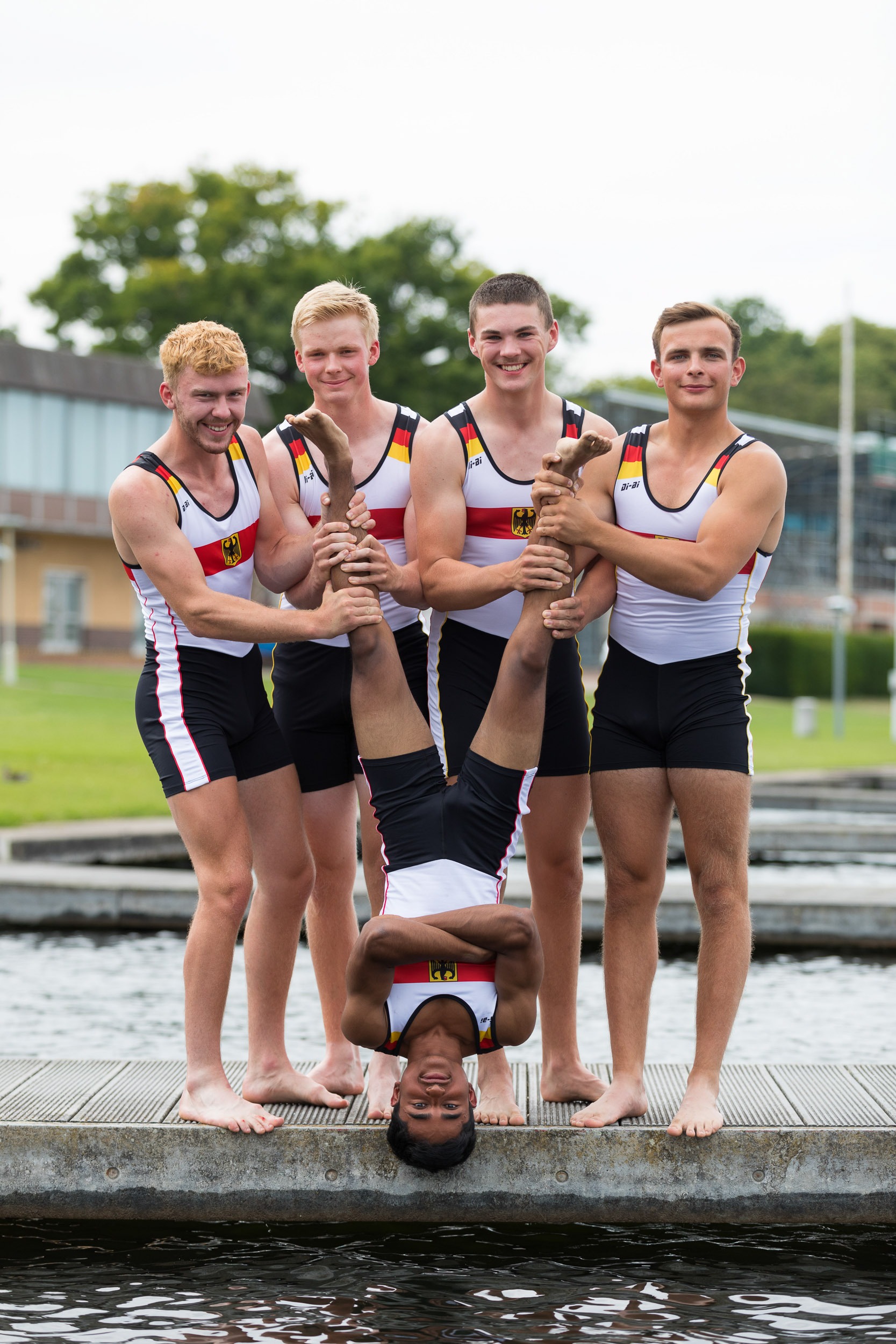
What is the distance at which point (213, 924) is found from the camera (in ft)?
16.6

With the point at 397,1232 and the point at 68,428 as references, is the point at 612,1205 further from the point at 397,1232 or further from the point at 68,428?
the point at 68,428

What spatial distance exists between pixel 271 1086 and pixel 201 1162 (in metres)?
0.44

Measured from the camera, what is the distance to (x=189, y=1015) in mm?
5105

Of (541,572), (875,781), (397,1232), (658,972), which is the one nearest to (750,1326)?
(397,1232)

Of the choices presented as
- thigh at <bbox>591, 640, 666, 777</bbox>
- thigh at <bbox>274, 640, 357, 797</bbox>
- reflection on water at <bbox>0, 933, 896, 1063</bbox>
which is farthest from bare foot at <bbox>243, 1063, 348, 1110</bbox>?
Result: reflection on water at <bbox>0, 933, 896, 1063</bbox>

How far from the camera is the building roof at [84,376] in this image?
1785 inches

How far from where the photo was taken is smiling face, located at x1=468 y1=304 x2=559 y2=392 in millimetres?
5043

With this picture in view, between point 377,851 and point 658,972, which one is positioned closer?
point 377,851

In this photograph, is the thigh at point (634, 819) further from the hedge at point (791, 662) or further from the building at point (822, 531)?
the building at point (822, 531)

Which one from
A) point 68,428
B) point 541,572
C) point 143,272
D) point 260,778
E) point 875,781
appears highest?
point 143,272

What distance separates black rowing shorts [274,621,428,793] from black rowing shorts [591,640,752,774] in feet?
2.29

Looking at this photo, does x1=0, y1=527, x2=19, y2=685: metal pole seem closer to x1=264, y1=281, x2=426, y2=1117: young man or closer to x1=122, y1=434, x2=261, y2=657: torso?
x1=264, y1=281, x2=426, y2=1117: young man

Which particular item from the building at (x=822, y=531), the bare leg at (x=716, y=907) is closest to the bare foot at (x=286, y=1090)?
the bare leg at (x=716, y=907)

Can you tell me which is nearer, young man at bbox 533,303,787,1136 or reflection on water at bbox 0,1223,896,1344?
reflection on water at bbox 0,1223,896,1344
